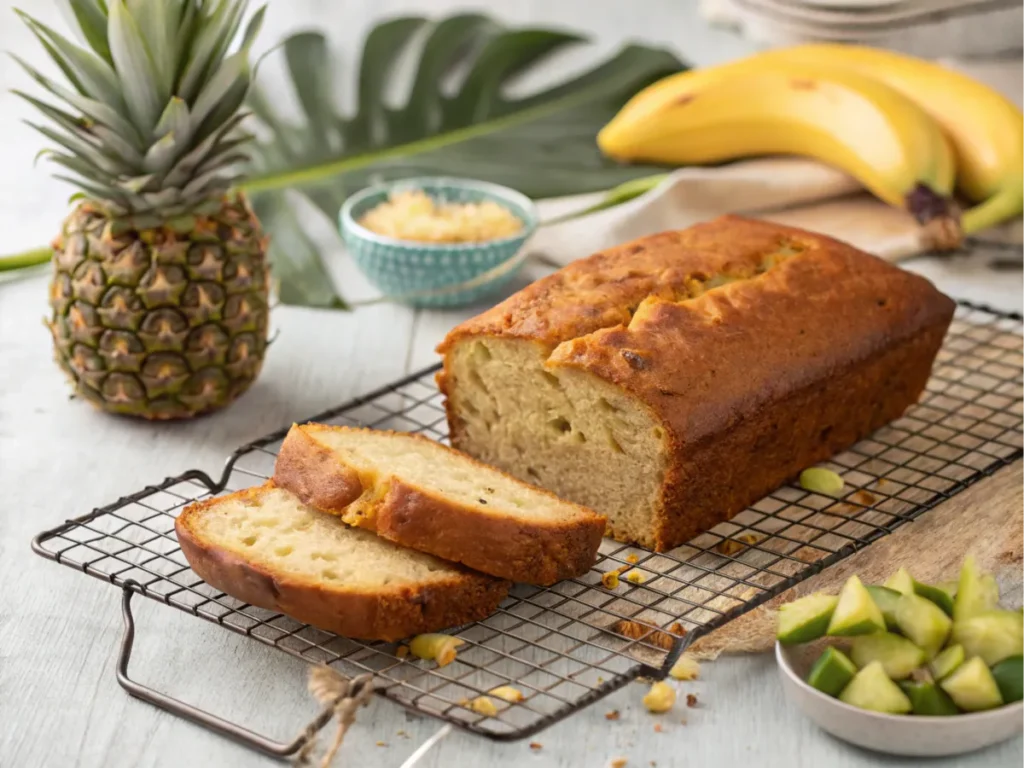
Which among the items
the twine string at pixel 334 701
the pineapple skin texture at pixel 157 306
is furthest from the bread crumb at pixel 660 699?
the pineapple skin texture at pixel 157 306

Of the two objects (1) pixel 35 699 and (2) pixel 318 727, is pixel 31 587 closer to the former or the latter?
(1) pixel 35 699

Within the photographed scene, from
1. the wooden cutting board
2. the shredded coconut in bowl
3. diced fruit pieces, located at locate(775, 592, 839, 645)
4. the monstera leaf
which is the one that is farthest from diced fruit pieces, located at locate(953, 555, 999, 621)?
the monstera leaf

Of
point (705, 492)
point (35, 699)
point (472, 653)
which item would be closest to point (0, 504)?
point (35, 699)

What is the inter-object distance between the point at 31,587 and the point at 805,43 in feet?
15.1

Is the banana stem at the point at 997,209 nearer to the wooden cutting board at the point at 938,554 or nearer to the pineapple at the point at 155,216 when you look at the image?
the wooden cutting board at the point at 938,554

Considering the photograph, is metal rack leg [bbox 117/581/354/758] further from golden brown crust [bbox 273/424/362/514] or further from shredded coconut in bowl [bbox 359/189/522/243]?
shredded coconut in bowl [bbox 359/189/522/243]

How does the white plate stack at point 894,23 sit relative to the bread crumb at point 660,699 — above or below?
above

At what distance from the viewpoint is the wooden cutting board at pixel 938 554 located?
10.4ft

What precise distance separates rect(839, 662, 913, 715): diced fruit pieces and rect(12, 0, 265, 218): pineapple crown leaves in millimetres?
2366

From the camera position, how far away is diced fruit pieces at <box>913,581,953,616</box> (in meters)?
2.84

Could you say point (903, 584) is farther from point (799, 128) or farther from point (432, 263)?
point (799, 128)

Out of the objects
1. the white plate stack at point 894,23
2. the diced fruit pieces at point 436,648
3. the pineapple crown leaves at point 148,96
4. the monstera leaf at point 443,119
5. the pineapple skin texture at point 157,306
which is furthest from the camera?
the white plate stack at point 894,23

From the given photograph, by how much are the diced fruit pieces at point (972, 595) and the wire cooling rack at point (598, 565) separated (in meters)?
0.37

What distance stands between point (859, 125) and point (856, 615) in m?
3.27
